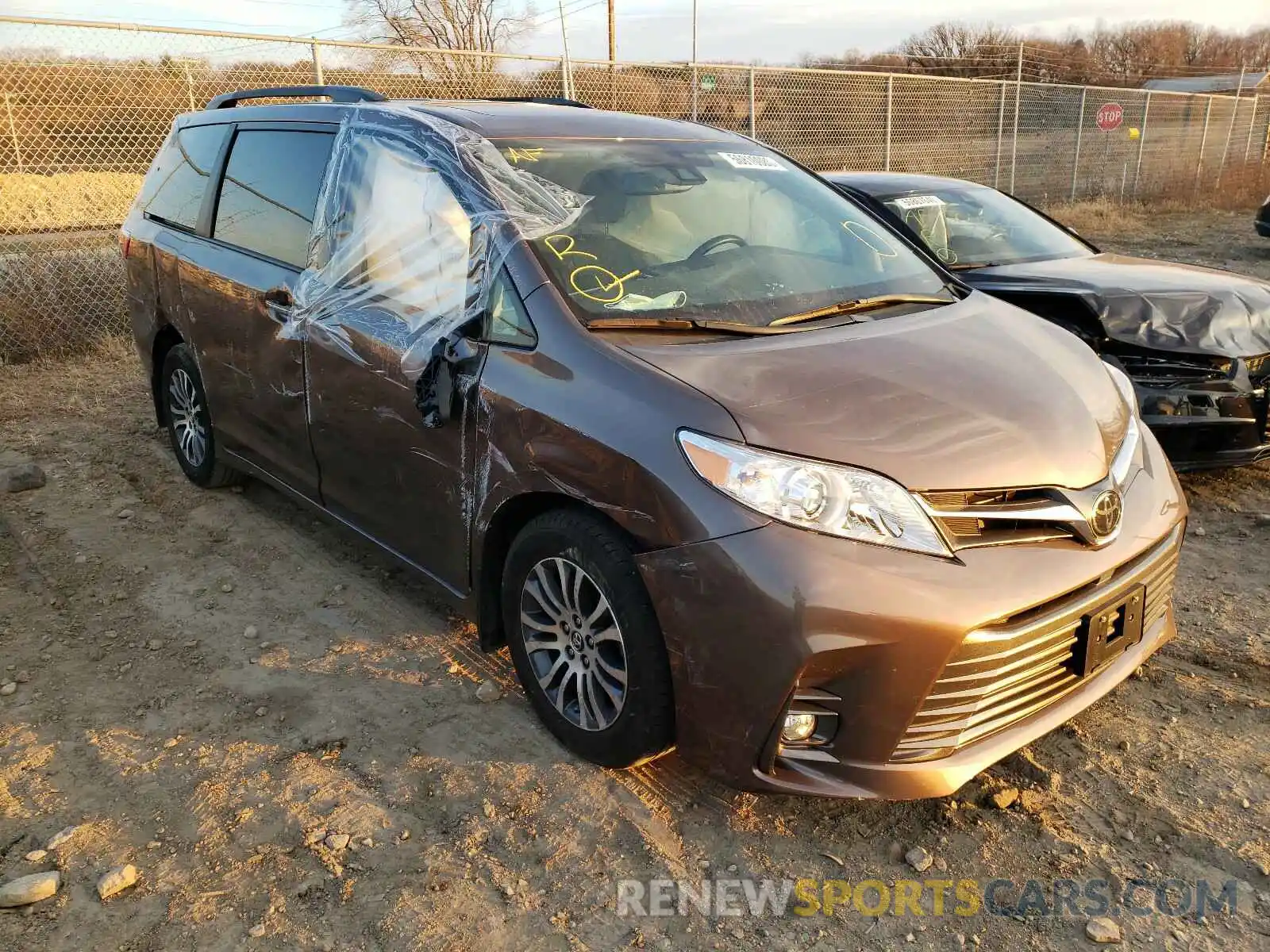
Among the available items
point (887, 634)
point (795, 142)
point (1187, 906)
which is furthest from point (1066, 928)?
point (795, 142)

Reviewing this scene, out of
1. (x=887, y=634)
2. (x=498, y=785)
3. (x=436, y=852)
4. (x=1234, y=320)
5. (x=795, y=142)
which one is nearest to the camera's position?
(x=887, y=634)

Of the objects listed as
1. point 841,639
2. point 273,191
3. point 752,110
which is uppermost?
point 752,110

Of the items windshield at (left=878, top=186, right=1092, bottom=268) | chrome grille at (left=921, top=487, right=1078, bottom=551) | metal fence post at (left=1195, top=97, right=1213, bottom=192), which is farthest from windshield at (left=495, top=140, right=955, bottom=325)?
metal fence post at (left=1195, top=97, right=1213, bottom=192)

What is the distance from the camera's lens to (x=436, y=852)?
2.34 meters

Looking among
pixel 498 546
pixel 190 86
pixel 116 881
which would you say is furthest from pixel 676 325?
pixel 190 86

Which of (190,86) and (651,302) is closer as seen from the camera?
(651,302)

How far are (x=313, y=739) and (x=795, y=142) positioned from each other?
11.8 meters

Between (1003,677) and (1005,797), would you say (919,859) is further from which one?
(1003,677)

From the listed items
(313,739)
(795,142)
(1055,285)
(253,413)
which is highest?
(795,142)

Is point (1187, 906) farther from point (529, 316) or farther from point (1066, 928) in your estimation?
point (529, 316)

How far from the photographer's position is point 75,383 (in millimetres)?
6609

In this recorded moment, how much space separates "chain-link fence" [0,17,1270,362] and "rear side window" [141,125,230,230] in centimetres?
305

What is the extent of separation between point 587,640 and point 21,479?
384 centimetres

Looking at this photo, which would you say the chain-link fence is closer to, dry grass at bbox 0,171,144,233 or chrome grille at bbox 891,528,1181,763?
dry grass at bbox 0,171,144,233
